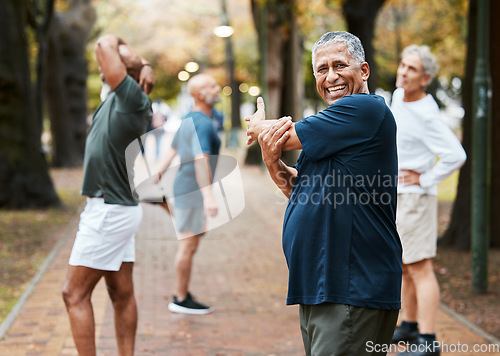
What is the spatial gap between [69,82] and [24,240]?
14.2 m

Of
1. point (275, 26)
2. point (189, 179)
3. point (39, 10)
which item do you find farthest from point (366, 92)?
point (275, 26)

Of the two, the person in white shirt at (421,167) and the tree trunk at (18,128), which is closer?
the person in white shirt at (421,167)

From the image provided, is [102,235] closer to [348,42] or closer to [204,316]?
[348,42]

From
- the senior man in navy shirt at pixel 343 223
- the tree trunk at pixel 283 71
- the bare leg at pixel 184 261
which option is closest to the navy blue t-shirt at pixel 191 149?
the bare leg at pixel 184 261

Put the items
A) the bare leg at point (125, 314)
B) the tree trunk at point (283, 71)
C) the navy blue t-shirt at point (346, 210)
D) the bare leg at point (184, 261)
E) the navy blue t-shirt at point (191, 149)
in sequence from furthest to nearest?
the tree trunk at point (283, 71)
the bare leg at point (184, 261)
the navy blue t-shirt at point (191, 149)
the bare leg at point (125, 314)
the navy blue t-shirt at point (346, 210)

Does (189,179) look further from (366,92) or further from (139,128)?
(366,92)

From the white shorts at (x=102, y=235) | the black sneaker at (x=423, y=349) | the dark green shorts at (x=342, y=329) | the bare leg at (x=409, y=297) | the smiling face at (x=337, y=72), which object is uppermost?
the smiling face at (x=337, y=72)

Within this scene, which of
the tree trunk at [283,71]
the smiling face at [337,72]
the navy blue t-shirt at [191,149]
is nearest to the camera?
the smiling face at [337,72]

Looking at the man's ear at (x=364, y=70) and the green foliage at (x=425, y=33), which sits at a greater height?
the green foliage at (x=425, y=33)

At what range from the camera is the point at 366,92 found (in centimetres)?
299

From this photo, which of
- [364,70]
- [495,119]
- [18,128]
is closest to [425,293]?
[364,70]

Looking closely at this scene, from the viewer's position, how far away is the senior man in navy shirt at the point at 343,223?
274cm

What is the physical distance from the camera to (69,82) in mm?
22891

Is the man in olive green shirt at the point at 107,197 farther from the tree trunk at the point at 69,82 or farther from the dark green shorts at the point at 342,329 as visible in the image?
the tree trunk at the point at 69,82
